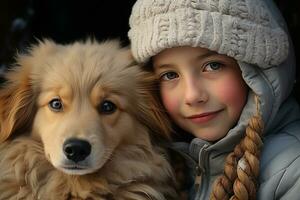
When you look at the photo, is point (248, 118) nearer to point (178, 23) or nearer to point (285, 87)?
point (285, 87)

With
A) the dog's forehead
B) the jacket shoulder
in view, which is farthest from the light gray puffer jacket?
the dog's forehead

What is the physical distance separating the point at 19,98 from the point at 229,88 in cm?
84

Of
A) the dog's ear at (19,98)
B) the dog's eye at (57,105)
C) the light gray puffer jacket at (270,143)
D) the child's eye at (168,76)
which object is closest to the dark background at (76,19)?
the dog's ear at (19,98)

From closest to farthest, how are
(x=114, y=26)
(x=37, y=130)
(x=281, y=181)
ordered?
(x=281, y=181) < (x=37, y=130) < (x=114, y=26)

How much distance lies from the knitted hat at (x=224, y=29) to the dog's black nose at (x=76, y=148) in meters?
0.47

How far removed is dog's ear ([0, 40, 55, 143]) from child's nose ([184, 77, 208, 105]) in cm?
63

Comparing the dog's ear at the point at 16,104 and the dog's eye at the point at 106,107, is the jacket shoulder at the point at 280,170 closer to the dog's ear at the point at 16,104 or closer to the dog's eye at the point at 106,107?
the dog's eye at the point at 106,107

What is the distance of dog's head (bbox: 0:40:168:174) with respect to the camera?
82.5 inches

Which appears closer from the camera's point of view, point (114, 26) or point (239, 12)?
point (239, 12)

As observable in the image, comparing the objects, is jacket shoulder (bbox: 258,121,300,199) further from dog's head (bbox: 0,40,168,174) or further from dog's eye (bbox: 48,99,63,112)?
dog's eye (bbox: 48,99,63,112)

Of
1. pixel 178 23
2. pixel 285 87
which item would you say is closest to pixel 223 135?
pixel 285 87

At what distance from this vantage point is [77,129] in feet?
6.83

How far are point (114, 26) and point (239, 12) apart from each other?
1540mm

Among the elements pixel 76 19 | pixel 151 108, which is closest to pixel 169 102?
pixel 151 108
